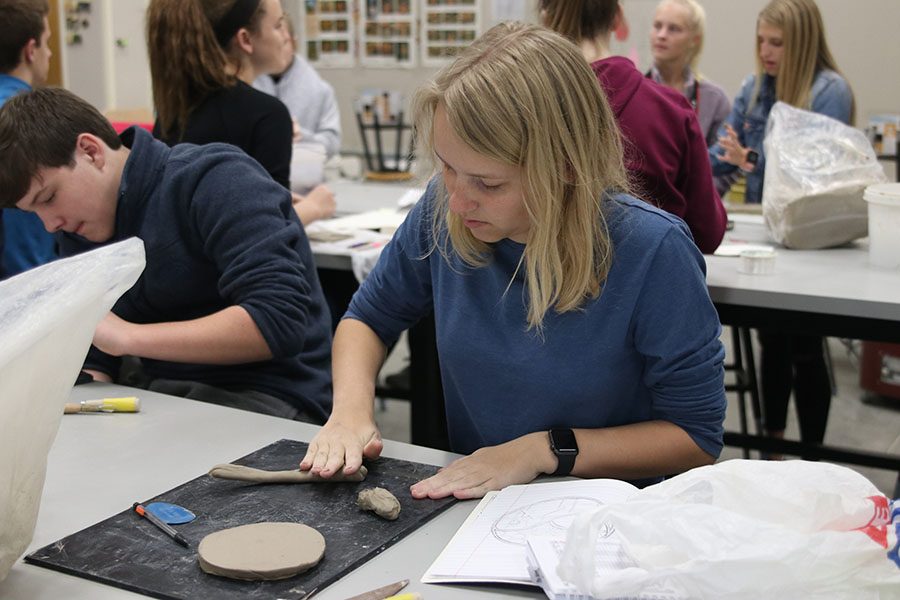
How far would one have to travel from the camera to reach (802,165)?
253 centimetres

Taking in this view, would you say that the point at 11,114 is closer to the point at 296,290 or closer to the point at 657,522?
the point at 296,290

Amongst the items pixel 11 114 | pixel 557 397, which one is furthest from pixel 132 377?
pixel 557 397

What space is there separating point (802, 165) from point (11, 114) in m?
1.86

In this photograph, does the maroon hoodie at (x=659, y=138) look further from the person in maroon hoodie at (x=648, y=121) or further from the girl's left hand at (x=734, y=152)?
the girl's left hand at (x=734, y=152)

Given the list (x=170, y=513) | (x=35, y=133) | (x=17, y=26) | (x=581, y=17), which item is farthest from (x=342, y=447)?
(x=17, y=26)

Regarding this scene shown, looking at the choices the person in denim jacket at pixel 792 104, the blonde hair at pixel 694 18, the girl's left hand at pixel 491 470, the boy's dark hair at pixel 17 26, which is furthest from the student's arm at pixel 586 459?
the blonde hair at pixel 694 18

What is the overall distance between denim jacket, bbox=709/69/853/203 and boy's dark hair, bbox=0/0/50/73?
6.83ft

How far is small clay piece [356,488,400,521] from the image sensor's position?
113 cm

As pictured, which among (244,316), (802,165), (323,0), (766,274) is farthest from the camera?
(323,0)

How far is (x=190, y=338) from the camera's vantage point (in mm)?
1715

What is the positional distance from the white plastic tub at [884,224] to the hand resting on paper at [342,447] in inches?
57.6

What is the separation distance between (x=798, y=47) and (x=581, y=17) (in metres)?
1.60

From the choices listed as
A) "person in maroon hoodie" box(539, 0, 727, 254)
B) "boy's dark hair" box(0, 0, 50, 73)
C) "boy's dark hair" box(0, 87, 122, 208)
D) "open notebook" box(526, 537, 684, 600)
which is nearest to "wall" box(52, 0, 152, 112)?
"boy's dark hair" box(0, 0, 50, 73)

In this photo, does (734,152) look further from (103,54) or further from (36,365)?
(103,54)
